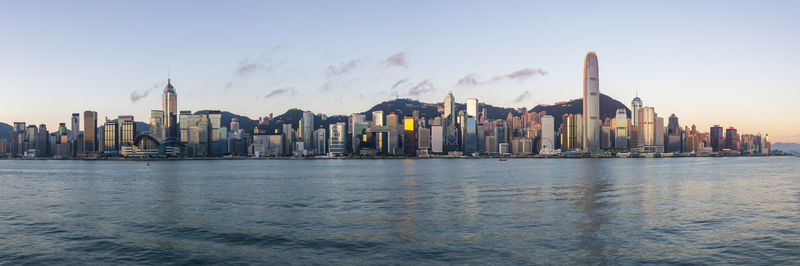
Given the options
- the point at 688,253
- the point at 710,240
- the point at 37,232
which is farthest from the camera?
the point at 37,232

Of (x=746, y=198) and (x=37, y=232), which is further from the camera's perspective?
(x=746, y=198)

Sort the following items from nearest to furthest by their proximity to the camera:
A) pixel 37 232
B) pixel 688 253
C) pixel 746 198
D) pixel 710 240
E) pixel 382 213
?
pixel 688 253 → pixel 710 240 → pixel 37 232 → pixel 382 213 → pixel 746 198

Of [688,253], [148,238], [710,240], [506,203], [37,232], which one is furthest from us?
[506,203]

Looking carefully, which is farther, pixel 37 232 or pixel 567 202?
pixel 567 202

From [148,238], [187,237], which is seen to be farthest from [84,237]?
[187,237]

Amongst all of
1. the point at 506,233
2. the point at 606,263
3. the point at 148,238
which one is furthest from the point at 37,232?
the point at 606,263

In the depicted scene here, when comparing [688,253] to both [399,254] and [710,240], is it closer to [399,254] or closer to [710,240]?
[710,240]

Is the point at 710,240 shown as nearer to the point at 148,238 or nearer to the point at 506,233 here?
the point at 506,233

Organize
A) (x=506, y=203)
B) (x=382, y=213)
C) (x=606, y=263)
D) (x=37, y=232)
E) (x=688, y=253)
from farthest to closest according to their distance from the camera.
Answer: (x=506, y=203) → (x=382, y=213) → (x=37, y=232) → (x=688, y=253) → (x=606, y=263)

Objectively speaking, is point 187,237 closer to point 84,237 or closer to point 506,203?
point 84,237
